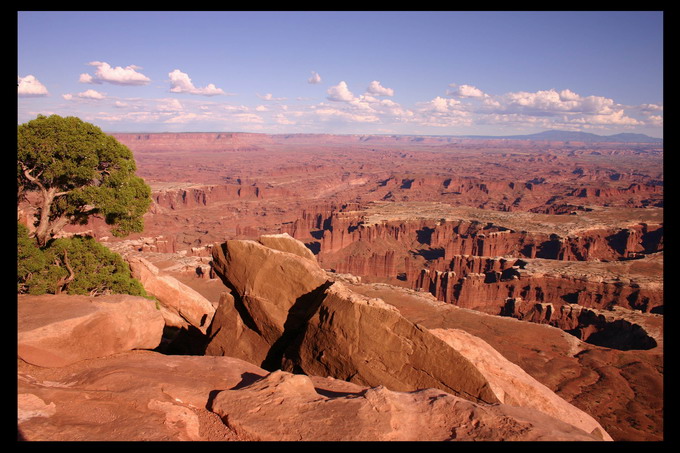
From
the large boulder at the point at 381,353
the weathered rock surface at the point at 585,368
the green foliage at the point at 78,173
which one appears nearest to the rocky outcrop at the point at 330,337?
the large boulder at the point at 381,353

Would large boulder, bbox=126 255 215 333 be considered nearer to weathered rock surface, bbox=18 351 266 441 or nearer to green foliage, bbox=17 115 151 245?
green foliage, bbox=17 115 151 245

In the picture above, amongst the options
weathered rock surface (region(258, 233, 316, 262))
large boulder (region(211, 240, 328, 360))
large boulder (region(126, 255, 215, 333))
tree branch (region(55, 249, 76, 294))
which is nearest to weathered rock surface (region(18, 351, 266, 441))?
large boulder (region(211, 240, 328, 360))

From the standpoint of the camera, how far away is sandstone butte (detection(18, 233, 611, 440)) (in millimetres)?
6660

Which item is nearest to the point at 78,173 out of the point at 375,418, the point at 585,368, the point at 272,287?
the point at 272,287

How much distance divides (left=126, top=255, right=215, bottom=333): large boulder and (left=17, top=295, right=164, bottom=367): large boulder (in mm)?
8203

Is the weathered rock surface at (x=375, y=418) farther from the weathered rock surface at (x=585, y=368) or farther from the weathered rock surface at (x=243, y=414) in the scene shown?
the weathered rock surface at (x=585, y=368)

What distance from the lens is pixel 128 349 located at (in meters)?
10.9

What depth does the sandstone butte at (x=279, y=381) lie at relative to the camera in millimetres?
6660

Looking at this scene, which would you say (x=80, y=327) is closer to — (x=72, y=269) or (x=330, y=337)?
(x=72, y=269)

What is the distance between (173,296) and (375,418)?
1681 centimetres

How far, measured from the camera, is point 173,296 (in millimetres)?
20750

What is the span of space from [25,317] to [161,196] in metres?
111
